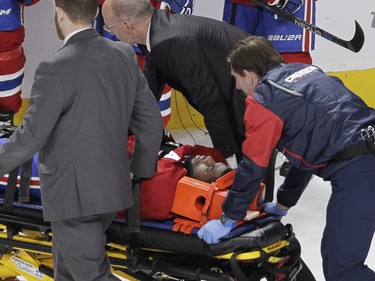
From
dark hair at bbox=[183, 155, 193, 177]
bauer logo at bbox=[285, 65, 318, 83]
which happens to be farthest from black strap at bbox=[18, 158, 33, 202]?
bauer logo at bbox=[285, 65, 318, 83]

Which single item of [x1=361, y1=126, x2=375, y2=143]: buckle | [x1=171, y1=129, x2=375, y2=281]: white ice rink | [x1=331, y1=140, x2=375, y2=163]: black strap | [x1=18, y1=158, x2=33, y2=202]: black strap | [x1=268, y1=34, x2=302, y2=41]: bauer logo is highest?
[x1=361, y1=126, x2=375, y2=143]: buckle

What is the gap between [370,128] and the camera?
3.34 metres

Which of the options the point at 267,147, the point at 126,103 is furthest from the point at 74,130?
the point at 267,147

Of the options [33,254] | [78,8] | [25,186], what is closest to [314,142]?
[78,8]

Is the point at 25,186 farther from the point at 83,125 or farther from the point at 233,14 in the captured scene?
the point at 233,14

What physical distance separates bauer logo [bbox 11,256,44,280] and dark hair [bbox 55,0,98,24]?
110cm

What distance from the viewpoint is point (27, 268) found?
3816 millimetres

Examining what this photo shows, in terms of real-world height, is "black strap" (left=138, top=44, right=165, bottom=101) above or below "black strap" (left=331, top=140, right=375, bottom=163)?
below

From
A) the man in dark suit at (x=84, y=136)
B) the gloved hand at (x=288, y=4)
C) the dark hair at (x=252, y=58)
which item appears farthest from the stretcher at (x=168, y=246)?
the gloved hand at (x=288, y=4)

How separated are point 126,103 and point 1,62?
2.09 m

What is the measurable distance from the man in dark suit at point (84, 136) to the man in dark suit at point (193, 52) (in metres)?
0.54

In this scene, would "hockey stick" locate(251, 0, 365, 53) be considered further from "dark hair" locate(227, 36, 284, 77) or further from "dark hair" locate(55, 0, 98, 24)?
"dark hair" locate(55, 0, 98, 24)

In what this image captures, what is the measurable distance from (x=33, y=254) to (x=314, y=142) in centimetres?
124

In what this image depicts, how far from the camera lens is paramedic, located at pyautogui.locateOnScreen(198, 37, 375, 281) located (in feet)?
10.7
